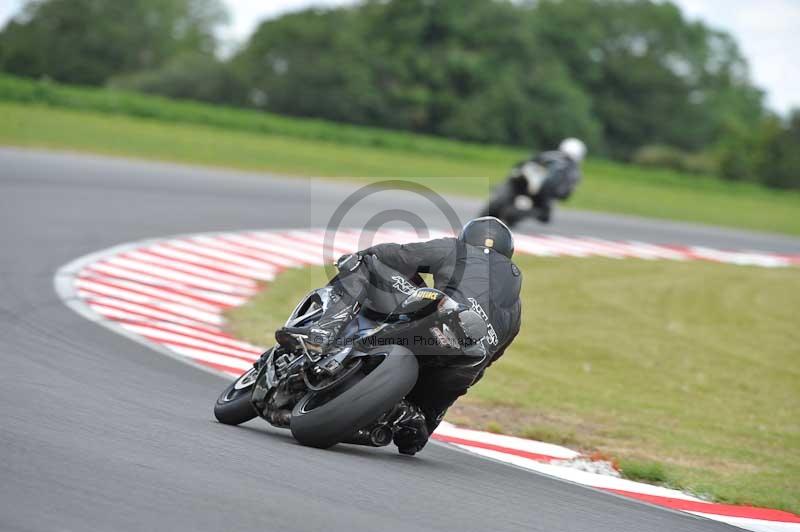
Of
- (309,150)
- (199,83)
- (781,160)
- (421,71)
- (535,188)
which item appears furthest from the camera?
(421,71)

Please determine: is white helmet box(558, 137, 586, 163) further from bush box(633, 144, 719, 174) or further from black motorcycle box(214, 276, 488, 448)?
bush box(633, 144, 719, 174)

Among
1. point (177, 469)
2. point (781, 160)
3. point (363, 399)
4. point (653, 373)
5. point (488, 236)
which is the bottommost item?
point (781, 160)

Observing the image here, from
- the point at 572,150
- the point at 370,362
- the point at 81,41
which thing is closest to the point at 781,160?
the point at 81,41

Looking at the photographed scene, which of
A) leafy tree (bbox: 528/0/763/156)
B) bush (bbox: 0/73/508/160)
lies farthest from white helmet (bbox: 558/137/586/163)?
leafy tree (bbox: 528/0/763/156)

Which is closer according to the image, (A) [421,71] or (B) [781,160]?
(B) [781,160]

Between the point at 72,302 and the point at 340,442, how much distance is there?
4583mm

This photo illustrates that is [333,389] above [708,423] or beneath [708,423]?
above

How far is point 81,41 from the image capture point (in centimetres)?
5666

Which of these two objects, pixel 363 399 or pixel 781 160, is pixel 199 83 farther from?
pixel 363 399

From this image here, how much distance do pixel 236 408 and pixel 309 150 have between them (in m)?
25.7

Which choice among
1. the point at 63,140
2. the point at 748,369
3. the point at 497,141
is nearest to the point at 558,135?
the point at 497,141

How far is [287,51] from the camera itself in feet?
177

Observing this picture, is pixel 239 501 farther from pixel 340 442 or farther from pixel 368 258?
pixel 368 258

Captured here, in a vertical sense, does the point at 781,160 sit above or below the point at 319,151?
below
